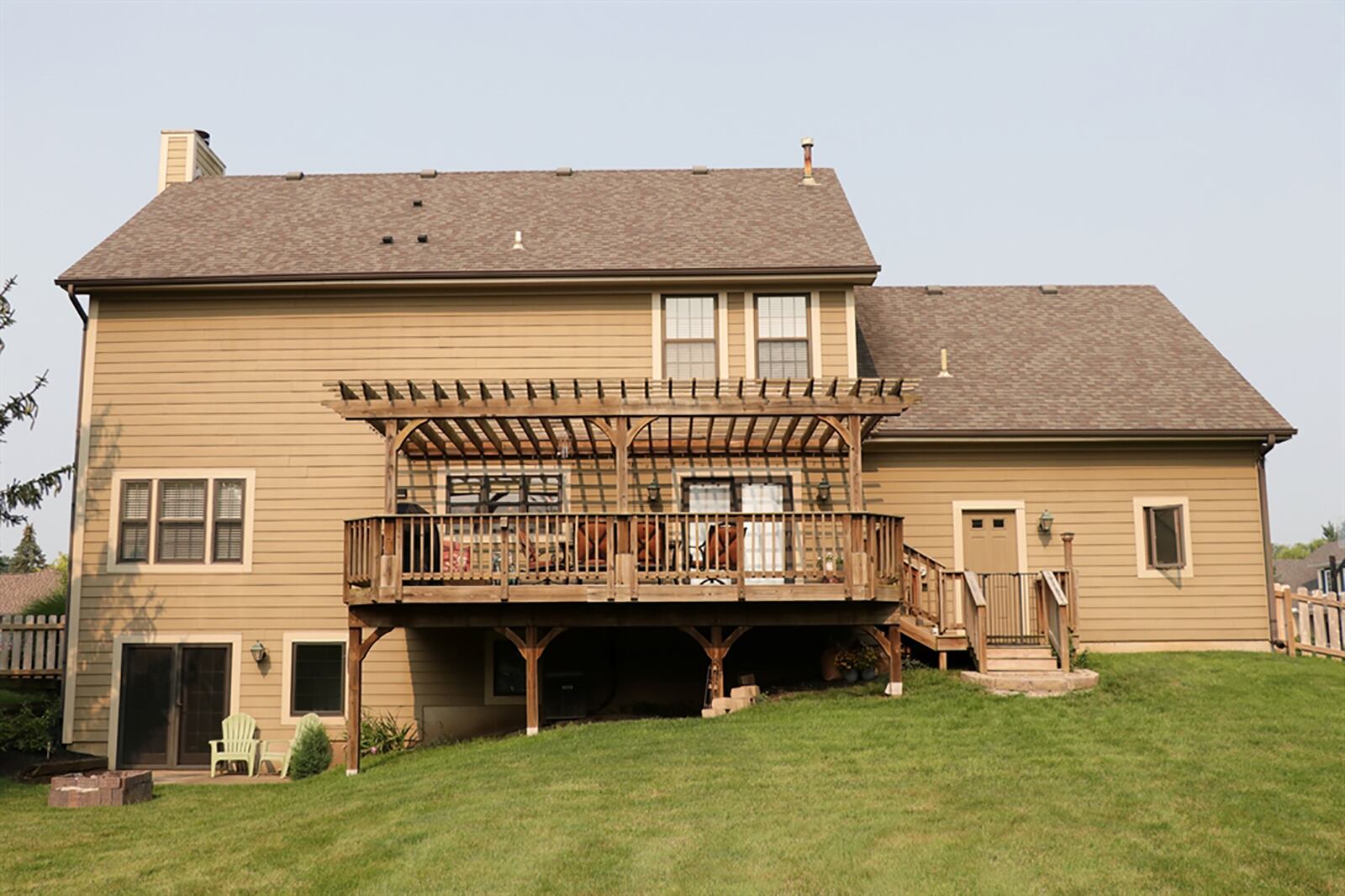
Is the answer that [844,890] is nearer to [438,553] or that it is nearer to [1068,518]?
[438,553]

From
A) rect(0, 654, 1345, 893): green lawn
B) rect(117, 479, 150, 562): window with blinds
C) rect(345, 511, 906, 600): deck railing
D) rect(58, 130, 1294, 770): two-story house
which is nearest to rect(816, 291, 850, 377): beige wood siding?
rect(58, 130, 1294, 770): two-story house

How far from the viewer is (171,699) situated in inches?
681

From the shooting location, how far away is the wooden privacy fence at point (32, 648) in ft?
59.2

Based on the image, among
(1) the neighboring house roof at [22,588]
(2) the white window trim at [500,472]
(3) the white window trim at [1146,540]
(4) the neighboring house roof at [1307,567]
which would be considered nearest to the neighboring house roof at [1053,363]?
(3) the white window trim at [1146,540]

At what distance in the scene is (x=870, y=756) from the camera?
12.0 metres

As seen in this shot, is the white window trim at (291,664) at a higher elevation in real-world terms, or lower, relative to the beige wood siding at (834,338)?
lower

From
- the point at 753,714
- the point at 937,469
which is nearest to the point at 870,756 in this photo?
the point at 753,714

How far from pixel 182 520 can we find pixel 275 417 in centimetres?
196

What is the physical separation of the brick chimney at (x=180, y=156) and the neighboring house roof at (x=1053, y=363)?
11745mm

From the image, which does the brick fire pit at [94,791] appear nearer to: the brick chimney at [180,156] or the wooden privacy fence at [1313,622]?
the brick chimney at [180,156]

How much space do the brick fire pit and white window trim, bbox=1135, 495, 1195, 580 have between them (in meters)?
13.6

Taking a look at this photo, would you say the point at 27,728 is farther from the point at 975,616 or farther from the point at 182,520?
the point at 975,616

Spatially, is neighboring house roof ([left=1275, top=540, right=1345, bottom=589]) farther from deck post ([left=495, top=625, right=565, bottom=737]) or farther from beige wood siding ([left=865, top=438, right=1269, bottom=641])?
deck post ([left=495, top=625, right=565, bottom=737])

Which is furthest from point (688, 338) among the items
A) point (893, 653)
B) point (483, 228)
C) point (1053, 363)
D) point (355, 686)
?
point (355, 686)
